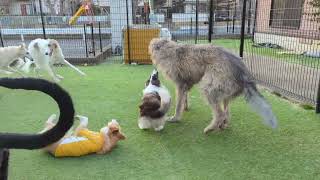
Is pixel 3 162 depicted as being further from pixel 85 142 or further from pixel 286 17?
pixel 286 17

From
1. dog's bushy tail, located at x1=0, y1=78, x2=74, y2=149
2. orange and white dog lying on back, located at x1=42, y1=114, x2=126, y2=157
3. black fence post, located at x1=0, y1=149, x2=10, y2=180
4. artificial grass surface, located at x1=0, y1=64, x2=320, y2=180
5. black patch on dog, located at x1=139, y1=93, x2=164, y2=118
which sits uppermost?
dog's bushy tail, located at x1=0, y1=78, x2=74, y2=149

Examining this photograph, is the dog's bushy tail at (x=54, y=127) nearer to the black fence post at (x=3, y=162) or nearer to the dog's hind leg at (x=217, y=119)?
the black fence post at (x=3, y=162)

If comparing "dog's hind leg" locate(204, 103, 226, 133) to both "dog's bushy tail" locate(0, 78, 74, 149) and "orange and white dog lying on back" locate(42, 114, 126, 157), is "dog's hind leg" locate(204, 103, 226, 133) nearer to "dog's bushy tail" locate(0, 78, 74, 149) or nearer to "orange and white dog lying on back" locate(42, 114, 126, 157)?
"orange and white dog lying on back" locate(42, 114, 126, 157)

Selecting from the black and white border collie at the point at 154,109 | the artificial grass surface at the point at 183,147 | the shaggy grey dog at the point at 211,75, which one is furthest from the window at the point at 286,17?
the black and white border collie at the point at 154,109

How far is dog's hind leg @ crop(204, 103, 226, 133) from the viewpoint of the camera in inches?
139

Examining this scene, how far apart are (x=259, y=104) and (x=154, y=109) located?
1121 mm

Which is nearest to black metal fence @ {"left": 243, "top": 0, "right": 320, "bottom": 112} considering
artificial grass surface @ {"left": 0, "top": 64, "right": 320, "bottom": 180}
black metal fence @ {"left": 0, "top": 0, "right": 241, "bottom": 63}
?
artificial grass surface @ {"left": 0, "top": 64, "right": 320, "bottom": 180}

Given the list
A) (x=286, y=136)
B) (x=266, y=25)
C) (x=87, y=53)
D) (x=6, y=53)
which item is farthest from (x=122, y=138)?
(x=87, y=53)

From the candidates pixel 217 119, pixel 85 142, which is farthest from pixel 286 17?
pixel 85 142

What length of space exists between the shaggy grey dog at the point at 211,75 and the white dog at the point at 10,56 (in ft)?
10.8

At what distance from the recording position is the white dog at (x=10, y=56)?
5.86 metres

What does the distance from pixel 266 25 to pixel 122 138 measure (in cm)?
425

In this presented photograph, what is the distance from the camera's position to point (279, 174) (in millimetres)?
2701

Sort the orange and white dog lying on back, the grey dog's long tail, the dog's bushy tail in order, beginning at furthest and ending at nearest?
the grey dog's long tail → the orange and white dog lying on back → the dog's bushy tail
